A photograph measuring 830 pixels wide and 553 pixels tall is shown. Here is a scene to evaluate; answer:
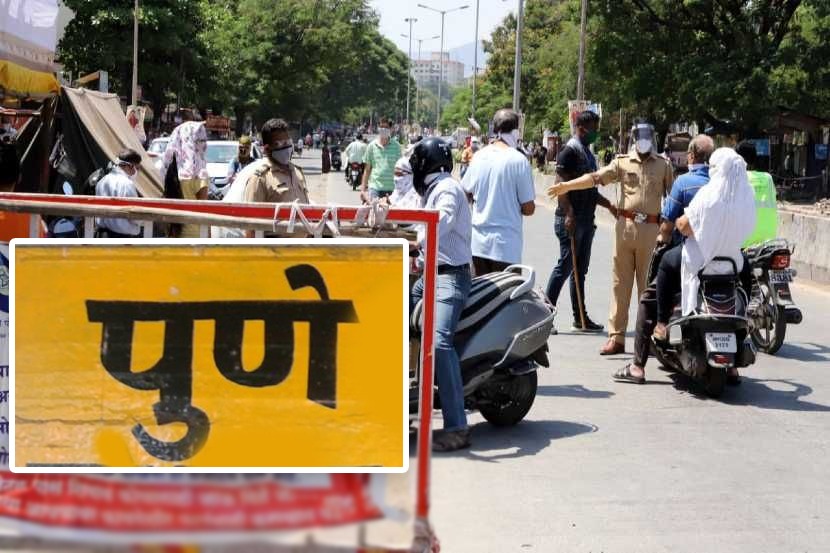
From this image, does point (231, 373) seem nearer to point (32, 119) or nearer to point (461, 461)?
point (461, 461)

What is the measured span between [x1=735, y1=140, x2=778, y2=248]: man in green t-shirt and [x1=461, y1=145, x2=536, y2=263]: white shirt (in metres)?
2.55

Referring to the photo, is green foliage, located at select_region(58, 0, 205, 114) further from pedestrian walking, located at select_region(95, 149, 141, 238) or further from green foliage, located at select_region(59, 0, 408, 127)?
pedestrian walking, located at select_region(95, 149, 141, 238)

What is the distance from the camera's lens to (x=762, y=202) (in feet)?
34.6

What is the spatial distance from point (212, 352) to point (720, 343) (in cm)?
513

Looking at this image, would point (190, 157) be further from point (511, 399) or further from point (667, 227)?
point (511, 399)

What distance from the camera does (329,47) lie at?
5950 centimetres

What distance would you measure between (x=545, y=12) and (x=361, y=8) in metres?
14.9

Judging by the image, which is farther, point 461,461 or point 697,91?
point 697,91

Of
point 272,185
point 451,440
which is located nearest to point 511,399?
point 451,440

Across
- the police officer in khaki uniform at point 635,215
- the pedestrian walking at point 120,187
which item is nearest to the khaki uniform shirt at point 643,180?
the police officer in khaki uniform at point 635,215

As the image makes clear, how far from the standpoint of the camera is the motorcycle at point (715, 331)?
809cm

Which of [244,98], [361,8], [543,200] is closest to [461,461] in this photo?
[543,200]

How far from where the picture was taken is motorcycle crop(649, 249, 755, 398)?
8.09 m

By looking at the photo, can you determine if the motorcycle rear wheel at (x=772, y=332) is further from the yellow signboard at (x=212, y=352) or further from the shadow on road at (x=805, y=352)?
the yellow signboard at (x=212, y=352)
